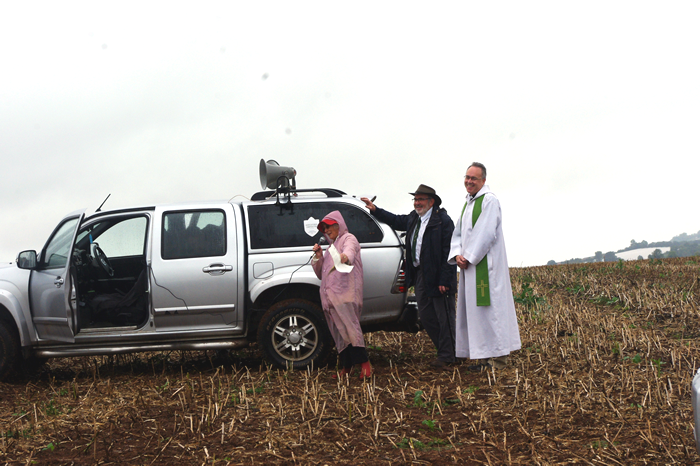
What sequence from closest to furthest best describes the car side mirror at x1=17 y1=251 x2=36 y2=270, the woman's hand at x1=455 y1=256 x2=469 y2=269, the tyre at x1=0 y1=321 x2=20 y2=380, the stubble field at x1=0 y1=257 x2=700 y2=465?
the stubble field at x1=0 y1=257 x2=700 y2=465, the woman's hand at x1=455 y1=256 x2=469 y2=269, the car side mirror at x1=17 y1=251 x2=36 y2=270, the tyre at x1=0 y1=321 x2=20 y2=380

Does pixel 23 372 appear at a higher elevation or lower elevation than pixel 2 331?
lower

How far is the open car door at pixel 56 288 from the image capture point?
7219 mm

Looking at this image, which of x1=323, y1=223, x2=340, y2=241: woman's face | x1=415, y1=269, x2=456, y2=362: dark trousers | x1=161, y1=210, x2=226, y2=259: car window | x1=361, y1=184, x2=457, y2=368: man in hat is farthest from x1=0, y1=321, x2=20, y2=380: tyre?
x1=415, y1=269, x2=456, y2=362: dark trousers

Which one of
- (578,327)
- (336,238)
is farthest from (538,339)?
(336,238)

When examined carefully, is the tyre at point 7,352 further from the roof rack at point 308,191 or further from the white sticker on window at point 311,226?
the white sticker on window at point 311,226

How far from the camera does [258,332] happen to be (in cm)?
733

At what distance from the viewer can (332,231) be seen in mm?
7145

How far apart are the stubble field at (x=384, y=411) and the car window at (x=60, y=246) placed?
52.0 inches

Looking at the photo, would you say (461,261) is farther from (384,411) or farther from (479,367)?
(384,411)

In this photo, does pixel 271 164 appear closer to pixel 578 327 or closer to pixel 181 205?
pixel 181 205

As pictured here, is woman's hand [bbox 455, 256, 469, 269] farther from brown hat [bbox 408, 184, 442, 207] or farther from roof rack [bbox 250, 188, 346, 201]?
roof rack [bbox 250, 188, 346, 201]

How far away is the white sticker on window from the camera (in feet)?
24.9

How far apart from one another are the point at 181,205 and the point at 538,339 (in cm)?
484

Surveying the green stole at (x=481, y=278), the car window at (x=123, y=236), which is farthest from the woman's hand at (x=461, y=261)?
the car window at (x=123, y=236)
